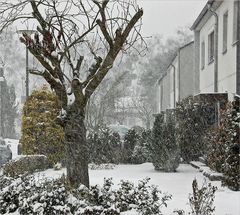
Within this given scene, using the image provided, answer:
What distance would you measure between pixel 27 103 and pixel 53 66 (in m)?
9.92

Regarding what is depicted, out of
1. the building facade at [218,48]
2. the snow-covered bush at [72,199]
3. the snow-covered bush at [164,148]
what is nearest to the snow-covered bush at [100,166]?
the snow-covered bush at [164,148]

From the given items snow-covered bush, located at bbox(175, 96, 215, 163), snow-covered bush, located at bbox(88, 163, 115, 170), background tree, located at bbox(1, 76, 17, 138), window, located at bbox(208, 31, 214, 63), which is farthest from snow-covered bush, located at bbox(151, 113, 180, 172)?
background tree, located at bbox(1, 76, 17, 138)

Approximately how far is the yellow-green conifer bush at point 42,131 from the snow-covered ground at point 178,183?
7.91 feet

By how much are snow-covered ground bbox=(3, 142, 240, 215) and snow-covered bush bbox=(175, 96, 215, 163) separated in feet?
2.73

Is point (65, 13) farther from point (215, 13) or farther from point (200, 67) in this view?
point (200, 67)

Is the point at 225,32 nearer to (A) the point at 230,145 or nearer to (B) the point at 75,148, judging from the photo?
(A) the point at 230,145

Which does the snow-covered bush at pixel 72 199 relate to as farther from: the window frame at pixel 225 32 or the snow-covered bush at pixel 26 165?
the window frame at pixel 225 32

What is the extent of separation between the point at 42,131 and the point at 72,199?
1065cm

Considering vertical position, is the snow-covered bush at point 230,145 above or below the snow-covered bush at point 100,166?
above

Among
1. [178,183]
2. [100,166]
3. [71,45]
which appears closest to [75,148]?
[71,45]

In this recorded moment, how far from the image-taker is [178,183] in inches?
495

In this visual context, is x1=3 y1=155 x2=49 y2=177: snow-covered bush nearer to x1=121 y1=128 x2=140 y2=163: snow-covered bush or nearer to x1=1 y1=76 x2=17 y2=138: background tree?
x1=121 y1=128 x2=140 y2=163: snow-covered bush

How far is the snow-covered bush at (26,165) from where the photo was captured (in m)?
12.5

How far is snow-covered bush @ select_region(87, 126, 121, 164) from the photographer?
Answer: 18938 millimetres
